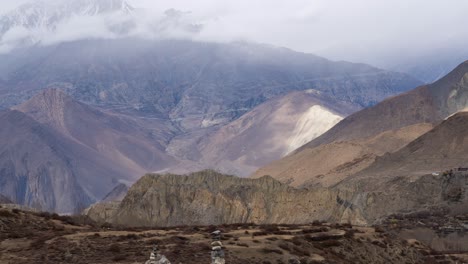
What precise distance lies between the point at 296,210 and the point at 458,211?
31.4 metres

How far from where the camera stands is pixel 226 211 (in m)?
163

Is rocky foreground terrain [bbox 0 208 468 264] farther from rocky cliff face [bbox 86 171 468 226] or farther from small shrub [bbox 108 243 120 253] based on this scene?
rocky cliff face [bbox 86 171 468 226]

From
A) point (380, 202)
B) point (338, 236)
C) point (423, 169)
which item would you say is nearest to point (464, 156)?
point (423, 169)

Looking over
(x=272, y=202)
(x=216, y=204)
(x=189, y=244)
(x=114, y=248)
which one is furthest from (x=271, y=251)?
(x=216, y=204)

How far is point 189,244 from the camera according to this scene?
47375 mm

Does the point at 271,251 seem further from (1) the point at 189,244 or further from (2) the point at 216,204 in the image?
(2) the point at 216,204

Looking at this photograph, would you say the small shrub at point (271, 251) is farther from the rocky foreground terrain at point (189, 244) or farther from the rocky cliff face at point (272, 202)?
the rocky cliff face at point (272, 202)

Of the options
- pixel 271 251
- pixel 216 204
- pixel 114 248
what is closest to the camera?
pixel 114 248

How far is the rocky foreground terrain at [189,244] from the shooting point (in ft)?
145

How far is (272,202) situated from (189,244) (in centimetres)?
11688

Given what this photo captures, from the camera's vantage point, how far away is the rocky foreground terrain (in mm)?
44344

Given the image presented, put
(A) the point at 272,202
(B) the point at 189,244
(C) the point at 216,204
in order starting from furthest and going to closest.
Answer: (C) the point at 216,204
(A) the point at 272,202
(B) the point at 189,244

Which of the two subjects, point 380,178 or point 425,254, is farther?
point 380,178

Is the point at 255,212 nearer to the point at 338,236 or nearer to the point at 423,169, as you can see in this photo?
the point at 423,169
